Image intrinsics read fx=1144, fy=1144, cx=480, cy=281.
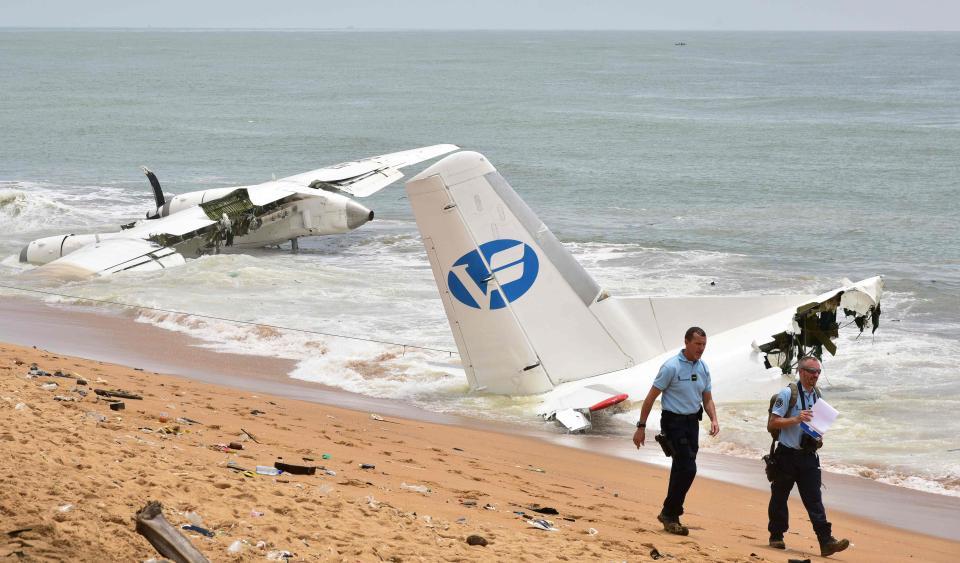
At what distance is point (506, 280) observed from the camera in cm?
1158

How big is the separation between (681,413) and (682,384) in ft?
0.63

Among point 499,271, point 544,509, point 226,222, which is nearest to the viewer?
point 544,509

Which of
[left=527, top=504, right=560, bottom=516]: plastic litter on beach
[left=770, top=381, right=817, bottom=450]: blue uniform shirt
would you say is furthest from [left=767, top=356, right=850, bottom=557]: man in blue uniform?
[left=527, top=504, right=560, bottom=516]: plastic litter on beach

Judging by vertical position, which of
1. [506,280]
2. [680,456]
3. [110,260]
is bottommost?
[680,456]

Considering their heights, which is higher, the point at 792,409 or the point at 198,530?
the point at 792,409

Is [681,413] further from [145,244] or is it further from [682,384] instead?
[145,244]

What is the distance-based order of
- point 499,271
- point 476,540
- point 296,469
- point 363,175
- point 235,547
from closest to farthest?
point 235,547, point 476,540, point 296,469, point 499,271, point 363,175

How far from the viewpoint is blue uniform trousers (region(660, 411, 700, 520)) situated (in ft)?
24.7

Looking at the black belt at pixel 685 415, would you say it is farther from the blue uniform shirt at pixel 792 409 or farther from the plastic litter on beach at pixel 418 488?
the plastic litter on beach at pixel 418 488

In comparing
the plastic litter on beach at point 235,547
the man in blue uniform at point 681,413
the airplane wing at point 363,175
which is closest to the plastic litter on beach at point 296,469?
the plastic litter on beach at point 235,547

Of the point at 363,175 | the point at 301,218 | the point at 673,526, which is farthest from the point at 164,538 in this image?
the point at 363,175

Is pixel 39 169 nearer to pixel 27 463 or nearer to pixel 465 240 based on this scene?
pixel 465 240

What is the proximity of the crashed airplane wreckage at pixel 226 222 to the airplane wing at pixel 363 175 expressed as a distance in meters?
0.03

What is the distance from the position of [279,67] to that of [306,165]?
90538 mm
